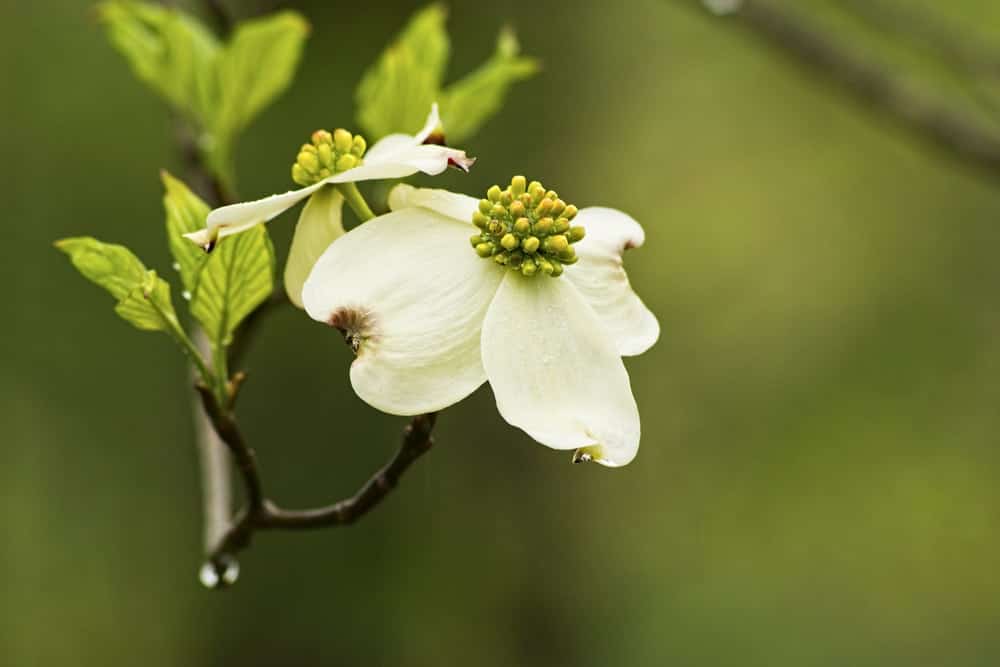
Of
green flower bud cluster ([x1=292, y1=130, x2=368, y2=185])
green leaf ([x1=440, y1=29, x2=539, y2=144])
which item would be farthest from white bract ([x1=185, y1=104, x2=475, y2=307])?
green leaf ([x1=440, y1=29, x2=539, y2=144])

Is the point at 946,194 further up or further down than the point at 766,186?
further up

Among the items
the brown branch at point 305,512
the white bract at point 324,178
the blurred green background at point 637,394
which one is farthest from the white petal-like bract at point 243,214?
the blurred green background at point 637,394

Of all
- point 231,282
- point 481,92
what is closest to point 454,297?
point 231,282

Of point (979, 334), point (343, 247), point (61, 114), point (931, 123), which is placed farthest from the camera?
point (979, 334)

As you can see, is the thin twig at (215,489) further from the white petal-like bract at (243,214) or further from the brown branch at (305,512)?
the white petal-like bract at (243,214)

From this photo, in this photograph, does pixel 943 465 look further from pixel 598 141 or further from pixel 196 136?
pixel 196 136

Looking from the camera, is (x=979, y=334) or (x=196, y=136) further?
(x=979, y=334)

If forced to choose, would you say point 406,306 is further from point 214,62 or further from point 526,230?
point 214,62

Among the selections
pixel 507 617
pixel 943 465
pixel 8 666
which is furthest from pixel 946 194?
pixel 8 666
